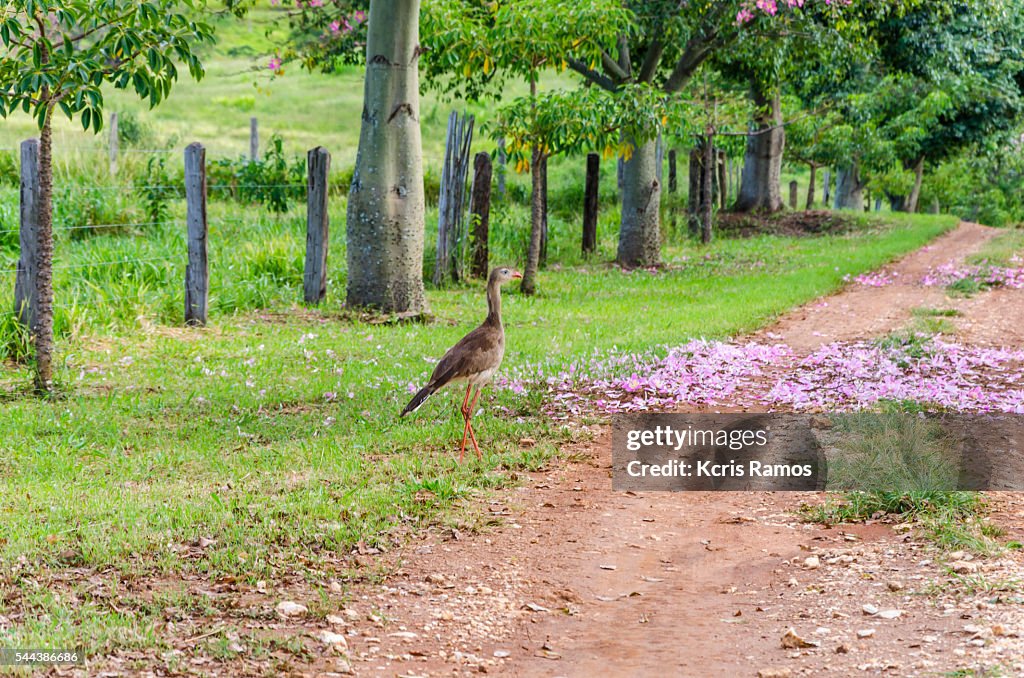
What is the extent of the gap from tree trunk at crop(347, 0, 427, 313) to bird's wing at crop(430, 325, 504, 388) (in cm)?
594

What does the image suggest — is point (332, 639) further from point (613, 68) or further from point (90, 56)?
point (613, 68)

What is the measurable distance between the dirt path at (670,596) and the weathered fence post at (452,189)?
31.2 ft

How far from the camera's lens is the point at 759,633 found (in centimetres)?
519

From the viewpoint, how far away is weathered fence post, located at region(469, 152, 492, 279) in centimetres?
1725

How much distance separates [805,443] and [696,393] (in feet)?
5.56

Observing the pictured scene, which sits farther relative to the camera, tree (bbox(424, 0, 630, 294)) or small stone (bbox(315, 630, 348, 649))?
tree (bbox(424, 0, 630, 294))

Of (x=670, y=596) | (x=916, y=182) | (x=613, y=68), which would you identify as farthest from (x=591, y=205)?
(x=916, y=182)

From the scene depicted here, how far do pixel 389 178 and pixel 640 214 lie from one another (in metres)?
8.36

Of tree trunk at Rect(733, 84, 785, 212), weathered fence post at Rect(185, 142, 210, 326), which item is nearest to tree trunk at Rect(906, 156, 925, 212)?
tree trunk at Rect(733, 84, 785, 212)

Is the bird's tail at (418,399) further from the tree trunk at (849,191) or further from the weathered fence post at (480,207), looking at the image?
the tree trunk at (849,191)

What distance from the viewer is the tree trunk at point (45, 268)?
362 inches

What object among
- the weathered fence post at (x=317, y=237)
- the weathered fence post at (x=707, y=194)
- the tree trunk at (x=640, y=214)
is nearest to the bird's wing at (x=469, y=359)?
the weathered fence post at (x=317, y=237)

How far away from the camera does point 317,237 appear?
14555 millimetres

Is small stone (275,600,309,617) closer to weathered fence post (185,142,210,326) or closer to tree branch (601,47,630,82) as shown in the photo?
weathered fence post (185,142,210,326)
